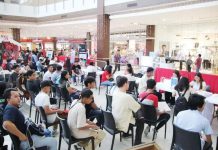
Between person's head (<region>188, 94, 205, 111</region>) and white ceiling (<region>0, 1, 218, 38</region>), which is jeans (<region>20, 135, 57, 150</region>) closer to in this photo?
person's head (<region>188, 94, 205, 111</region>)

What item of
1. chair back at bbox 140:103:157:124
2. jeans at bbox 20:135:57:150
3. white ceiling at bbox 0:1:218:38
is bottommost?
jeans at bbox 20:135:57:150

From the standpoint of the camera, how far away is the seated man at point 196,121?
2998mm

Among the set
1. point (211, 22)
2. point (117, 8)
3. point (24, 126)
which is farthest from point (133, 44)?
point (24, 126)

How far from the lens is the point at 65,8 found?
53.2ft

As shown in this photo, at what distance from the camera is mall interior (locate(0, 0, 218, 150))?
321cm

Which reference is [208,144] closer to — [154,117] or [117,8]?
[154,117]

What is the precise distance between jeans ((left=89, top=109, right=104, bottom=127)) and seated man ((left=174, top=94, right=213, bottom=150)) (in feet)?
5.15

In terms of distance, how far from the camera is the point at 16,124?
119 inches

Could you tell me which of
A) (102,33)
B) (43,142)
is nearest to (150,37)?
(102,33)

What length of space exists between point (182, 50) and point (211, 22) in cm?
288

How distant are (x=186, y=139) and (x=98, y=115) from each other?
1879 millimetres

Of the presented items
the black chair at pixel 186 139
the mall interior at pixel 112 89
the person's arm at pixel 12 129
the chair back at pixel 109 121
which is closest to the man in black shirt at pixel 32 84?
the mall interior at pixel 112 89

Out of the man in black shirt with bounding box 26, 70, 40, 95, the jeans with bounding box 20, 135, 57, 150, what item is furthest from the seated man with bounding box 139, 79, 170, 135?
the man in black shirt with bounding box 26, 70, 40, 95

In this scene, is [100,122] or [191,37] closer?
[100,122]
